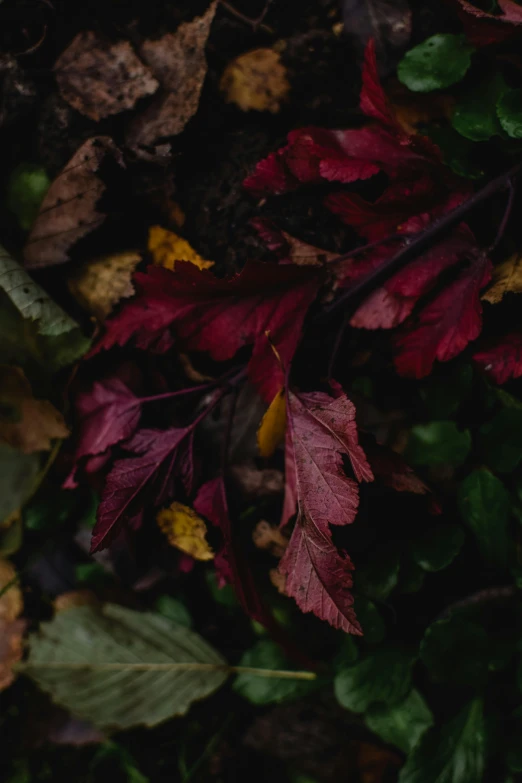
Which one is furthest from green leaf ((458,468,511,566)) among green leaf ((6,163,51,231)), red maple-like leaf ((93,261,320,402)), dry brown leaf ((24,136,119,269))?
green leaf ((6,163,51,231))

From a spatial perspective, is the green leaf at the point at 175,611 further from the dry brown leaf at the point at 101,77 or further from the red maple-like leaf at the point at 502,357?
the dry brown leaf at the point at 101,77

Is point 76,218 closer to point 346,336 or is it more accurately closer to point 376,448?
point 346,336

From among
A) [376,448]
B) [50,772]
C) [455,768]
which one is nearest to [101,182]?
[376,448]

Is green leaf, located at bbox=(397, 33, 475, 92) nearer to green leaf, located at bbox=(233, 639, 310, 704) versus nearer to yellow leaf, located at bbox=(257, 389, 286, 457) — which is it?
yellow leaf, located at bbox=(257, 389, 286, 457)

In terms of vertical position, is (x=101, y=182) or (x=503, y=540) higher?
(x=101, y=182)

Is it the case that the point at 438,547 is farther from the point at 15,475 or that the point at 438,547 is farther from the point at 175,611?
the point at 15,475

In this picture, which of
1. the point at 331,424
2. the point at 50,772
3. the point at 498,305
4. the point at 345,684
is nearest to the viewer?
the point at 331,424
